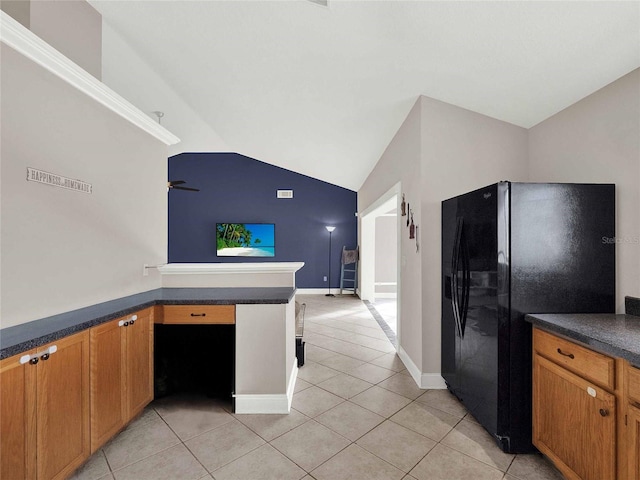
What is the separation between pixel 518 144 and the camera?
2953 mm

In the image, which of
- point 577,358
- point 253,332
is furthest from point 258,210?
point 577,358

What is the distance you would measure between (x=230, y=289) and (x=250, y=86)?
7.20 ft

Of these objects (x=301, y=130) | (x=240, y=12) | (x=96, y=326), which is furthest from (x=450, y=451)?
(x=301, y=130)

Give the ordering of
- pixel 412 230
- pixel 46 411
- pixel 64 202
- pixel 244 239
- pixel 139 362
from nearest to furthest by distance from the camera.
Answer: pixel 46 411, pixel 64 202, pixel 139 362, pixel 412 230, pixel 244 239

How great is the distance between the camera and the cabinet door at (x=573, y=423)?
1.45 metres

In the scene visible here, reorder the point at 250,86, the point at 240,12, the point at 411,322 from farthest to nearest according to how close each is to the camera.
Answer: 1. the point at 250,86
2. the point at 411,322
3. the point at 240,12

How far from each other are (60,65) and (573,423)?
343 centimetres

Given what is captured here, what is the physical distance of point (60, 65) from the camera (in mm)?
1922

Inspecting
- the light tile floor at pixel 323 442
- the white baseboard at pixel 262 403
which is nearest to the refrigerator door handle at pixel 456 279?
the light tile floor at pixel 323 442

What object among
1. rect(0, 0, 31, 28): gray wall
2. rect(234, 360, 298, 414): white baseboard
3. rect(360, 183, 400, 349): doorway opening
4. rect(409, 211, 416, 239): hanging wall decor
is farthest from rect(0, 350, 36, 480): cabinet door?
rect(360, 183, 400, 349): doorway opening

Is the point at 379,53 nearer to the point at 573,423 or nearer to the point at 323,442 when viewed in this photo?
the point at 573,423

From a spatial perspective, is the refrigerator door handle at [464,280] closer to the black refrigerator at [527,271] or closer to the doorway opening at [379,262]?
Answer: the black refrigerator at [527,271]

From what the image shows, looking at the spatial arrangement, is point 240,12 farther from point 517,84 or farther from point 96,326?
point 96,326

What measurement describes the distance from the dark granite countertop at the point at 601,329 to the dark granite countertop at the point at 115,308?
164 centimetres
